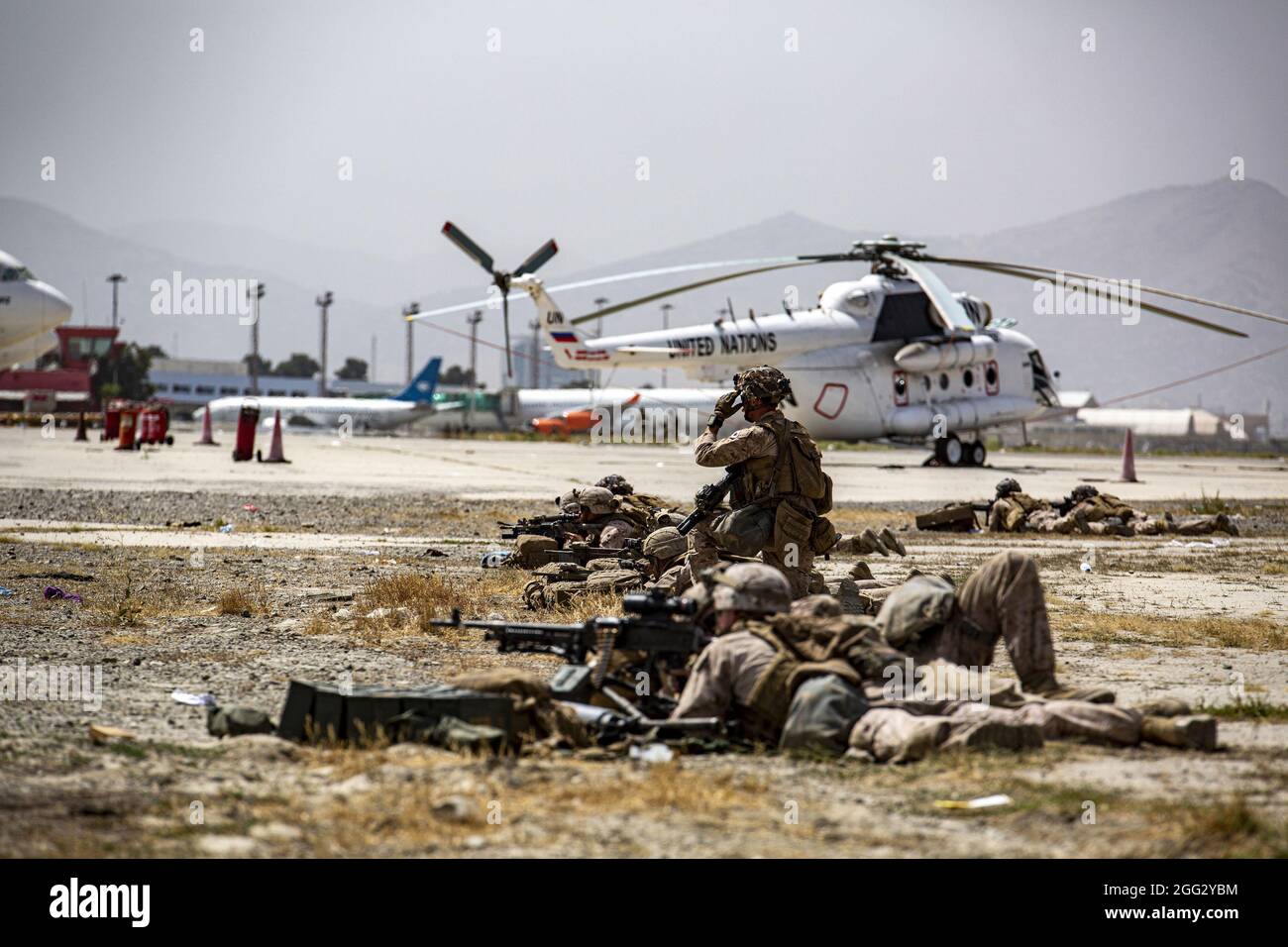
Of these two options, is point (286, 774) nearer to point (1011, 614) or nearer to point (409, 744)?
point (409, 744)

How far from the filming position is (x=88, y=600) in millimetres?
10953

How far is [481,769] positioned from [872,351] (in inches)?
1218

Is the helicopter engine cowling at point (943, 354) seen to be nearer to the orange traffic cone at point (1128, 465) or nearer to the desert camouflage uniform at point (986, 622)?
the orange traffic cone at point (1128, 465)

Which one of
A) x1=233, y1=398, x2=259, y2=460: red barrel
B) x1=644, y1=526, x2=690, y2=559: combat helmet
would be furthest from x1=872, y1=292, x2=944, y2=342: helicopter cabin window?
x1=644, y1=526, x2=690, y2=559: combat helmet

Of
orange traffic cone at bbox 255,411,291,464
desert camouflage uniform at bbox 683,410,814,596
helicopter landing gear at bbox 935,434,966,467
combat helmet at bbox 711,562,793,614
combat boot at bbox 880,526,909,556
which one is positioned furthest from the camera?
helicopter landing gear at bbox 935,434,966,467

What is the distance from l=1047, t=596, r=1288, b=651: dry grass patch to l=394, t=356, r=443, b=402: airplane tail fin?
71.4 m

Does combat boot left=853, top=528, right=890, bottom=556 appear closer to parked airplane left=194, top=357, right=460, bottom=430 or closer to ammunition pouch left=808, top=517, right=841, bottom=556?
ammunition pouch left=808, top=517, right=841, bottom=556

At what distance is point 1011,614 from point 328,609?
5.87m

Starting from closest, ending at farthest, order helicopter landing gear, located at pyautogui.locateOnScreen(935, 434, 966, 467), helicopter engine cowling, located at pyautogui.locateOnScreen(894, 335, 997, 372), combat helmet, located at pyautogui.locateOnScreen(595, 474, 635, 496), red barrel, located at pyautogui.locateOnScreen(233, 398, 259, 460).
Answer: combat helmet, located at pyautogui.locateOnScreen(595, 474, 635, 496) < red barrel, located at pyautogui.locateOnScreen(233, 398, 259, 460) < helicopter engine cowling, located at pyautogui.locateOnScreen(894, 335, 997, 372) < helicopter landing gear, located at pyautogui.locateOnScreen(935, 434, 966, 467)

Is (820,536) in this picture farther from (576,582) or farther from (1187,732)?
(1187,732)

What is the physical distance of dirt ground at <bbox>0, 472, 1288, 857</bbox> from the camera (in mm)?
4781

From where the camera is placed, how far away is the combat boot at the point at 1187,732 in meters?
6.09

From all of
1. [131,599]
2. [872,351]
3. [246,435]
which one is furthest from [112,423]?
[131,599]
